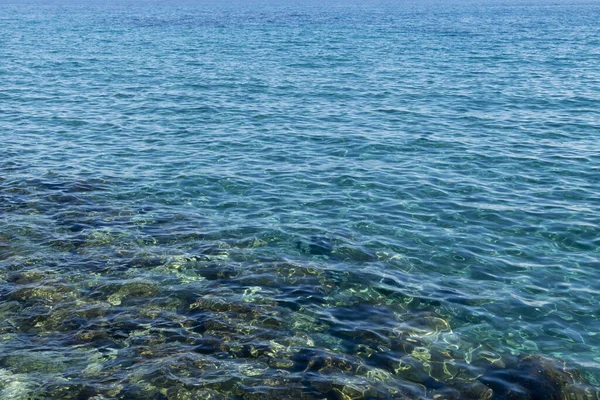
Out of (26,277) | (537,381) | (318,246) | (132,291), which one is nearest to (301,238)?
(318,246)

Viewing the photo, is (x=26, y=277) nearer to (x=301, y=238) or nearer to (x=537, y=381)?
(x=301, y=238)

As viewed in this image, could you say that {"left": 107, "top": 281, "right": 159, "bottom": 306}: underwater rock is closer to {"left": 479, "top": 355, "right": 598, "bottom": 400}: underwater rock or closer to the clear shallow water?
the clear shallow water

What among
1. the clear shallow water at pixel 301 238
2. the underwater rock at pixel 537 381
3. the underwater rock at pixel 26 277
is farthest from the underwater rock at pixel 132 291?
the underwater rock at pixel 537 381

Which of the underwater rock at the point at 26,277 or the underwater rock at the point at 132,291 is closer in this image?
the underwater rock at the point at 132,291

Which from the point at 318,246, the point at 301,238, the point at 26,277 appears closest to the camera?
the point at 26,277

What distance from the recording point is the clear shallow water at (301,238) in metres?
17.0

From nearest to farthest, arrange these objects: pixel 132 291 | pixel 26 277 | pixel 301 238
Answer: pixel 132 291
pixel 26 277
pixel 301 238

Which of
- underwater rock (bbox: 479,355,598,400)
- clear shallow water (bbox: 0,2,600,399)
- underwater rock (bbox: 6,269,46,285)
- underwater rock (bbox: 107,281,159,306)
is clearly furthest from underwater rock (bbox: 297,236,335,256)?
underwater rock (bbox: 6,269,46,285)

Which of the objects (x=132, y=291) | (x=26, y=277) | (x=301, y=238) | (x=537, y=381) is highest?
(x=26, y=277)

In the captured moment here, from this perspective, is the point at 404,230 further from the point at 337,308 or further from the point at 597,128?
the point at 597,128

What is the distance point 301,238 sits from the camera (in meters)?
25.4

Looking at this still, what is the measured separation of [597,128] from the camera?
39719mm

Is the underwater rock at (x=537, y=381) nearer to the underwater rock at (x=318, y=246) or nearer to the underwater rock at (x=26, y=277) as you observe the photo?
the underwater rock at (x=318, y=246)

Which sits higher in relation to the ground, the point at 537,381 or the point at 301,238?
the point at 537,381
